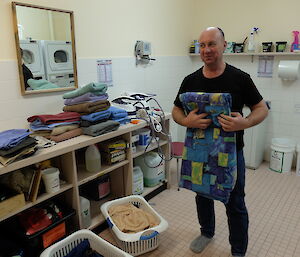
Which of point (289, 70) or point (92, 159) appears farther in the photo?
point (289, 70)

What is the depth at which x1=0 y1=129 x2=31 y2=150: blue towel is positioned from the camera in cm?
149

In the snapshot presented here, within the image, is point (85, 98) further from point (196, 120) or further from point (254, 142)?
point (254, 142)

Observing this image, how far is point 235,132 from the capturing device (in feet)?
5.27

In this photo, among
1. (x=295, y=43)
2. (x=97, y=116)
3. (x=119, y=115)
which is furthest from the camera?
(x=295, y=43)

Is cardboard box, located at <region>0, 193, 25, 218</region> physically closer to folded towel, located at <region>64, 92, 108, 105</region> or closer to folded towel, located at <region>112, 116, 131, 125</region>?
folded towel, located at <region>64, 92, 108, 105</region>

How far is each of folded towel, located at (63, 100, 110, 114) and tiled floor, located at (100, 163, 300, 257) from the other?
955 mm

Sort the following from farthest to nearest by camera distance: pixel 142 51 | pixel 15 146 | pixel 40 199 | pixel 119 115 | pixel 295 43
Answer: pixel 295 43 → pixel 142 51 → pixel 119 115 → pixel 40 199 → pixel 15 146

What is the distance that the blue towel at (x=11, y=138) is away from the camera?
1488 mm

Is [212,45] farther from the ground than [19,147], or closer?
farther from the ground

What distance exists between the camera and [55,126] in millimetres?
1887

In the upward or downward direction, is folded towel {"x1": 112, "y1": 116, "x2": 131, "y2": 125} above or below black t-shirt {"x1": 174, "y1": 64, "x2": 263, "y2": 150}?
below

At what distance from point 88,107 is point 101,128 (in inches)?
6.8

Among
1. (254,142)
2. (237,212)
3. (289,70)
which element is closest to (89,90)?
(237,212)

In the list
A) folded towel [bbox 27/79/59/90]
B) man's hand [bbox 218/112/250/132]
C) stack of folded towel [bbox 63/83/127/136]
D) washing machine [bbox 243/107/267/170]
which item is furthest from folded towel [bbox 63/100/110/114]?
washing machine [bbox 243/107/267/170]
